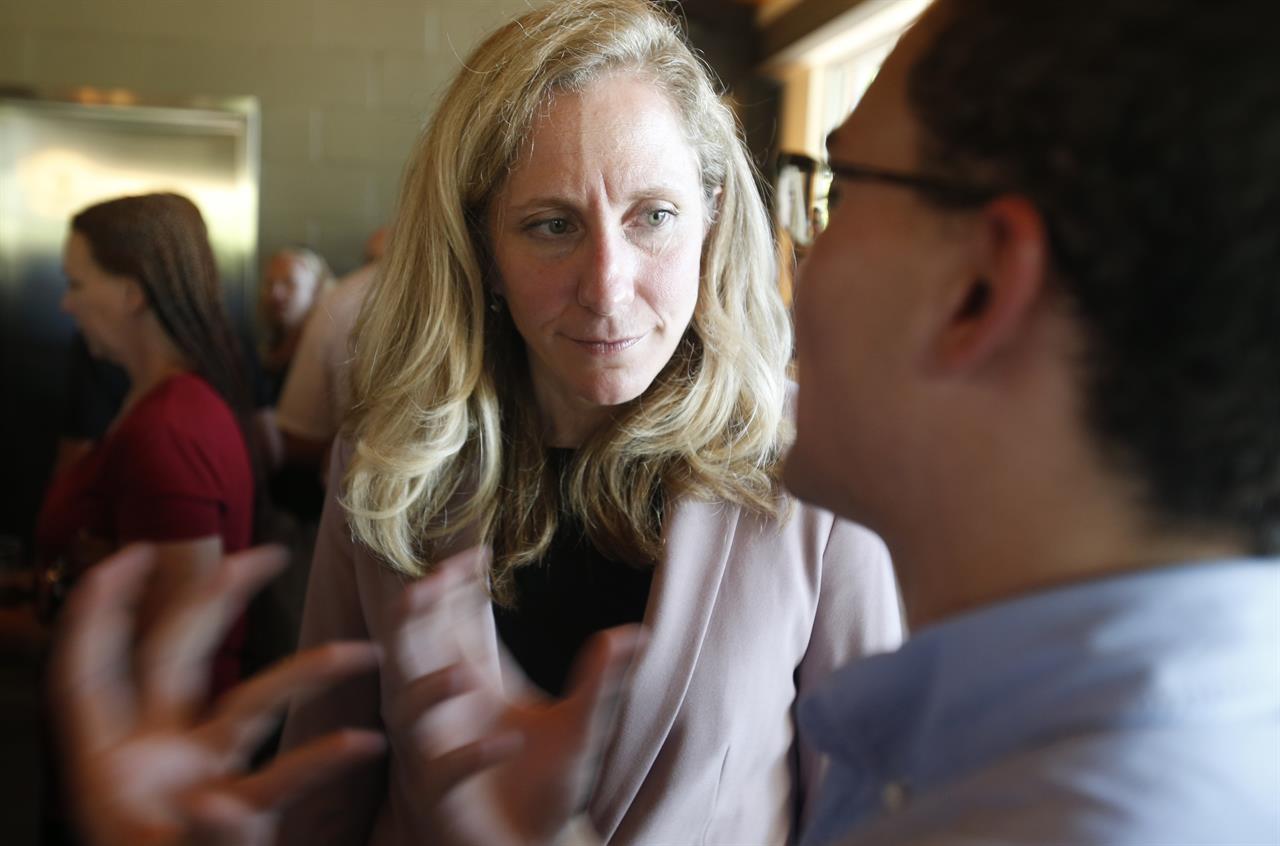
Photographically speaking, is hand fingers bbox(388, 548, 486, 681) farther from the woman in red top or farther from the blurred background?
the blurred background

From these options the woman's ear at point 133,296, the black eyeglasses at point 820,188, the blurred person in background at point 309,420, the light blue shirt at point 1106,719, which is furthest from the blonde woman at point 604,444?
the blurred person in background at point 309,420

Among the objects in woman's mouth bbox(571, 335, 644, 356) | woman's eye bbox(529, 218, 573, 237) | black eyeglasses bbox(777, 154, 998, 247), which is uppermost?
black eyeglasses bbox(777, 154, 998, 247)

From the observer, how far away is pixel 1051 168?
63cm

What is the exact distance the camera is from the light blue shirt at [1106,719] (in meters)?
0.57

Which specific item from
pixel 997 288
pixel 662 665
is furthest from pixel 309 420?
pixel 997 288

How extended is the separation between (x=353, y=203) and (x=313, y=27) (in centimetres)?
83

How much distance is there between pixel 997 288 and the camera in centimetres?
67

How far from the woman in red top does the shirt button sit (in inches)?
56.0

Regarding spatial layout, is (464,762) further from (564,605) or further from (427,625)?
(564,605)

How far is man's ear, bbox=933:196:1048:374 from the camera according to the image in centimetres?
65

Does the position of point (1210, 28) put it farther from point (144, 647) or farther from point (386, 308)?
point (386, 308)

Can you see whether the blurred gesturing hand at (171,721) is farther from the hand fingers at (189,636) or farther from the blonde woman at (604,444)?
the blonde woman at (604,444)

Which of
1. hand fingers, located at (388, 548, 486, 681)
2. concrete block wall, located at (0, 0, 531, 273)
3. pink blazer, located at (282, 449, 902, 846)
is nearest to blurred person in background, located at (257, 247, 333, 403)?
concrete block wall, located at (0, 0, 531, 273)

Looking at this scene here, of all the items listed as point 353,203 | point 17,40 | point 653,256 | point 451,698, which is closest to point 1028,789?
point 451,698
